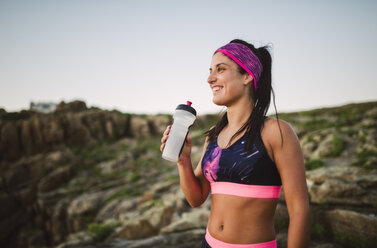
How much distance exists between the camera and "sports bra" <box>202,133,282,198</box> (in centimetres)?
164

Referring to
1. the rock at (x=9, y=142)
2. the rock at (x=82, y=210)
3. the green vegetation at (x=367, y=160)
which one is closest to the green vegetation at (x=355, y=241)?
the green vegetation at (x=367, y=160)

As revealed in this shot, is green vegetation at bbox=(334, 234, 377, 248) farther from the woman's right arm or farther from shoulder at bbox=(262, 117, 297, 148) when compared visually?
shoulder at bbox=(262, 117, 297, 148)

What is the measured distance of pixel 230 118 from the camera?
84.6 inches

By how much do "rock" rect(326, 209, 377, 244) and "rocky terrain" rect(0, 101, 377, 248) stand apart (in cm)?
1

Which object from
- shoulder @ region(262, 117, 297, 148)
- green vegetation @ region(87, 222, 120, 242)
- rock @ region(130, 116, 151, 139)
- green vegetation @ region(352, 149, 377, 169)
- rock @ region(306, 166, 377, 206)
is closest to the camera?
shoulder @ region(262, 117, 297, 148)

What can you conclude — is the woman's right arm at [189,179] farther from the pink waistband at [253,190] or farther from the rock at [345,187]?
the rock at [345,187]

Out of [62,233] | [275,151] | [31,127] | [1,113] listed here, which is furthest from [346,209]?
[1,113]

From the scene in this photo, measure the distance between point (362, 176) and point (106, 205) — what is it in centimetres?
1226

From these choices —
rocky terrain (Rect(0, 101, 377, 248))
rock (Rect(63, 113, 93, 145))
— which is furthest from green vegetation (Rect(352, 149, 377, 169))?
rock (Rect(63, 113, 93, 145))

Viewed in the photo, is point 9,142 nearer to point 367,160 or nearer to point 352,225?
point 352,225

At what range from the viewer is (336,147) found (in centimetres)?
762

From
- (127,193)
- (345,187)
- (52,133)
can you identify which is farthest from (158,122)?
(345,187)

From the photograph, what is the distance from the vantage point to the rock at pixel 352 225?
124 inches

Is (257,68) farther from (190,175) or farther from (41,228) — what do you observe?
(41,228)
